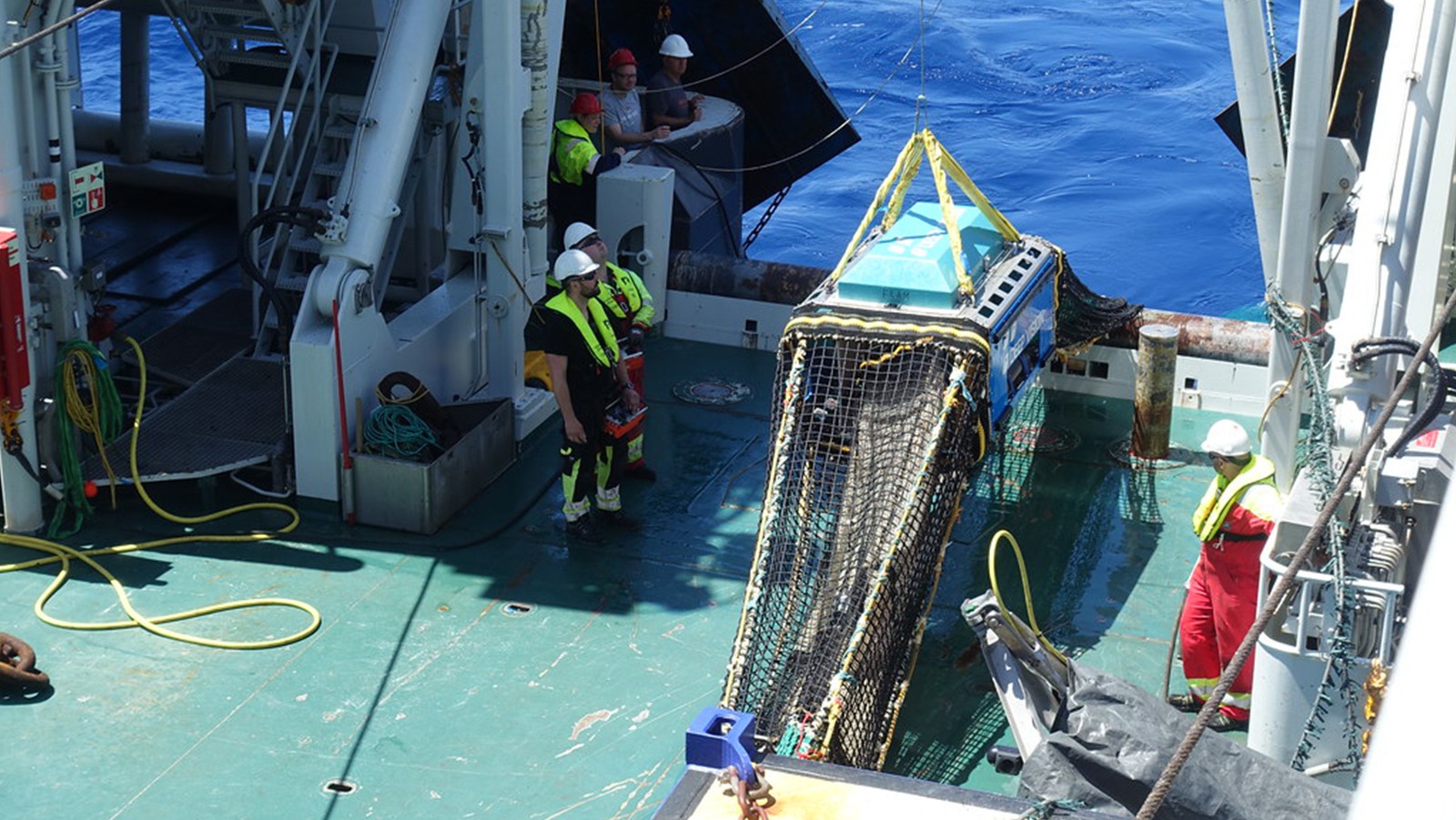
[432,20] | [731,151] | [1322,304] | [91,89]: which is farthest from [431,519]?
[91,89]

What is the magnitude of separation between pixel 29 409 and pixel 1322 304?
689cm

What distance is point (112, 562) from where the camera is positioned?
8984 millimetres

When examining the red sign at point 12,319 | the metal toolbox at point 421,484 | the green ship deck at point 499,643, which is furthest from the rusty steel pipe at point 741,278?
the red sign at point 12,319

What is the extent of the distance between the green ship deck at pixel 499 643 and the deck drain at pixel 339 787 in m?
0.02

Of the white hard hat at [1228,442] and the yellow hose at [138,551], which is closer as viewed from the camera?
the white hard hat at [1228,442]

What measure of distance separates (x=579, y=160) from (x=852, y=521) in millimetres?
5110

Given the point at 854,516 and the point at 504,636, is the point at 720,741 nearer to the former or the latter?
the point at 854,516

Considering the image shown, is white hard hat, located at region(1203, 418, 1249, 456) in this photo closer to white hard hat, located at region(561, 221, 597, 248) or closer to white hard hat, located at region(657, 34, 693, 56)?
white hard hat, located at region(561, 221, 597, 248)

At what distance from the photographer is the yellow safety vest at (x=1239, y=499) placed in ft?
24.2

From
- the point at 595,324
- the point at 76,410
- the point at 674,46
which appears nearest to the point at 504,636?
the point at 595,324

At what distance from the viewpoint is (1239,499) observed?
7395mm

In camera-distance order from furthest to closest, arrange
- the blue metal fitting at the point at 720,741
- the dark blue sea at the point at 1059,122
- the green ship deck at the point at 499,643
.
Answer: the dark blue sea at the point at 1059,122, the green ship deck at the point at 499,643, the blue metal fitting at the point at 720,741

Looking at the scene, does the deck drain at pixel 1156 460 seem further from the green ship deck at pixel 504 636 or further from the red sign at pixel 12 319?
the red sign at pixel 12 319

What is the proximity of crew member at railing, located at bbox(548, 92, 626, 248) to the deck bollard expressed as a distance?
13.5 ft
